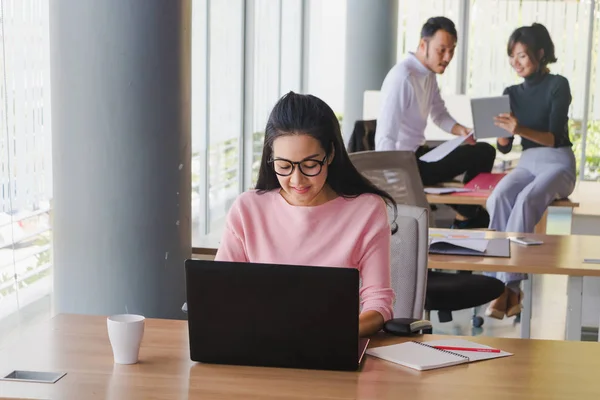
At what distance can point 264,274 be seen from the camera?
1834mm

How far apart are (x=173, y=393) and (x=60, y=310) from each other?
1.66 meters

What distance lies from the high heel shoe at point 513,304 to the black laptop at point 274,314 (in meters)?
2.99

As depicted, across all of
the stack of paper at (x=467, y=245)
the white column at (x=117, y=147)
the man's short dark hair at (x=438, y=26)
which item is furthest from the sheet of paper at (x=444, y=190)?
the white column at (x=117, y=147)

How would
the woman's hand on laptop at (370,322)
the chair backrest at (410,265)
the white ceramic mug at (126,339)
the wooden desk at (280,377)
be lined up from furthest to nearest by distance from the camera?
the chair backrest at (410,265) < the woman's hand on laptop at (370,322) < the white ceramic mug at (126,339) < the wooden desk at (280,377)

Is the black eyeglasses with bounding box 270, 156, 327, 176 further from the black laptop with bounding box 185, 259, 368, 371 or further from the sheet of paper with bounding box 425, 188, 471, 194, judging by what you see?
the sheet of paper with bounding box 425, 188, 471, 194

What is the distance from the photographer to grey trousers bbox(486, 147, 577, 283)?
16.6 feet

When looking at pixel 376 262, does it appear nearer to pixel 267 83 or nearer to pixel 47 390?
pixel 47 390

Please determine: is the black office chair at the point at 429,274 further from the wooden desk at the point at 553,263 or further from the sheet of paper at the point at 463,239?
the wooden desk at the point at 553,263

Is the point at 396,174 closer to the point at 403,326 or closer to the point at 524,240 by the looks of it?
the point at 524,240

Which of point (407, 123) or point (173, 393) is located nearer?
point (173, 393)

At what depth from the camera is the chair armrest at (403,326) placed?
2.19 m

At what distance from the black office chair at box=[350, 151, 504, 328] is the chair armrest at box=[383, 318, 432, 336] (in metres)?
1.48

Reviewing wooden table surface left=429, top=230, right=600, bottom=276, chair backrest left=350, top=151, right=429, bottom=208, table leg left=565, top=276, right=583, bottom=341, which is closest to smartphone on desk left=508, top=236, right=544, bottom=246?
wooden table surface left=429, top=230, right=600, bottom=276

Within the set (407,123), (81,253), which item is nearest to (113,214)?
(81,253)
